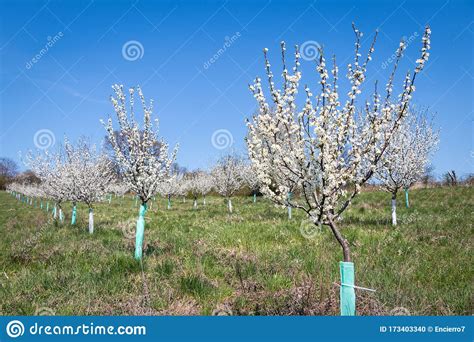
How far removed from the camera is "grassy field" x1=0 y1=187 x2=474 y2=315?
631 cm

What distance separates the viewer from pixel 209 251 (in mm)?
10352

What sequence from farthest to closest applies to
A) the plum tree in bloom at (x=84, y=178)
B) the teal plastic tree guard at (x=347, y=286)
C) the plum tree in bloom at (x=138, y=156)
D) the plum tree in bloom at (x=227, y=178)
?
the plum tree in bloom at (x=227, y=178), the plum tree in bloom at (x=84, y=178), the plum tree in bloom at (x=138, y=156), the teal plastic tree guard at (x=347, y=286)

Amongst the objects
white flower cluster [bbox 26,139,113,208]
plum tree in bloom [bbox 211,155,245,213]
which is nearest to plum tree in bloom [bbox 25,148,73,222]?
white flower cluster [bbox 26,139,113,208]

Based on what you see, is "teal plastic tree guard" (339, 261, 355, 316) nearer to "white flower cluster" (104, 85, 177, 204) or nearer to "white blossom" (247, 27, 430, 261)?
"white blossom" (247, 27, 430, 261)

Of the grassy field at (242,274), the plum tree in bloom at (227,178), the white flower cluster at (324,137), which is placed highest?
the plum tree in bloom at (227,178)

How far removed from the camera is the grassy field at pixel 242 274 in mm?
6309

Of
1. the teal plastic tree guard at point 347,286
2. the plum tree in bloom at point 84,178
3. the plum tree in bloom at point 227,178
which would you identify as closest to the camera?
the teal plastic tree guard at point 347,286

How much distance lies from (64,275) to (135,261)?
4.83 ft

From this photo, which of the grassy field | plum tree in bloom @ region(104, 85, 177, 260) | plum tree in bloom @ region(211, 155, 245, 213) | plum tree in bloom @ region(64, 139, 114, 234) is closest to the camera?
the grassy field

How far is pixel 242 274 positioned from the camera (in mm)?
8172

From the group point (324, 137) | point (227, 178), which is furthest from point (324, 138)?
point (227, 178)

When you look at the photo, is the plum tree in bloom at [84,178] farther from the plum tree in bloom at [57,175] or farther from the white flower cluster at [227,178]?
the white flower cluster at [227,178]

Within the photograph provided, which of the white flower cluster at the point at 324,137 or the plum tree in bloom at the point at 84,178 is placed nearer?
the white flower cluster at the point at 324,137

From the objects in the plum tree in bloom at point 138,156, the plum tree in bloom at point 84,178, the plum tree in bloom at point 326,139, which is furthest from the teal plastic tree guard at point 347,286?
the plum tree in bloom at point 84,178
